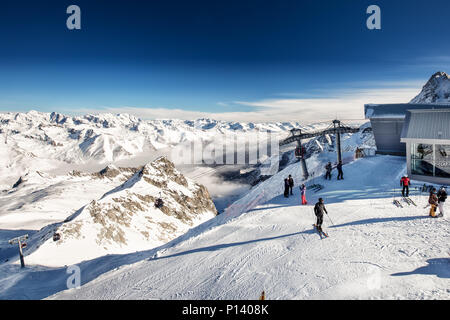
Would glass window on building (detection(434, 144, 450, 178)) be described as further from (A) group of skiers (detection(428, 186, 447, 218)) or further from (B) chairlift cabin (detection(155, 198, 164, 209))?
(B) chairlift cabin (detection(155, 198, 164, 209))

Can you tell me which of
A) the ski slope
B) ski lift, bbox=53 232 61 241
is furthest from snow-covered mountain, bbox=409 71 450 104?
ski lift, bbox=53 232 61 241

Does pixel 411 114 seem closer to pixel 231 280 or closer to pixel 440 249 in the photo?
pixel 440 249

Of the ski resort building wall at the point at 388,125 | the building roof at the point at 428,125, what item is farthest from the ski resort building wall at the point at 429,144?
the ski resort building wall at the point at 388,125

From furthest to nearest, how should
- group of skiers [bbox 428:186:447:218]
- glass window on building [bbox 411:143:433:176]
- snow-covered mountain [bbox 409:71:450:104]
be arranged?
1. snow-covered mountain [bbox 409:71:450:104]
2. glass window on building [bbox 411:143:433:176]
3. group of skiers [bbox 428:186:447:218]

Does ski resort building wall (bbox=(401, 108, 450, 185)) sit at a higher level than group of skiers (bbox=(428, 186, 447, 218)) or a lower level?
higher

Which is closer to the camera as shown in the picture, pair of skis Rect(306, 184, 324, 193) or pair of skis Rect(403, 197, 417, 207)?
pair of skis Rect(403, 197, 417, 207)

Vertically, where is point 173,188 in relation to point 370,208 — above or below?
below

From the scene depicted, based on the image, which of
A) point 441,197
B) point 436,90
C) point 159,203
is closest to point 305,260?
point 441,197
